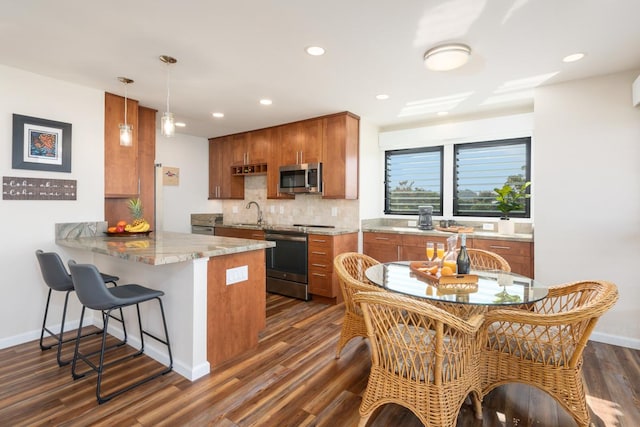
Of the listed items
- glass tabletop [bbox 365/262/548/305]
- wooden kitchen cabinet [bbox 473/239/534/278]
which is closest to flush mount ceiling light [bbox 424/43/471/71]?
glass tabletop [bbox 365/262/548/305]

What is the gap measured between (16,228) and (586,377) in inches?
180

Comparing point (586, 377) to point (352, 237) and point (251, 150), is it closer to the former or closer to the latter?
point (352, 237)

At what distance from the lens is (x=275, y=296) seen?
436 centimetres

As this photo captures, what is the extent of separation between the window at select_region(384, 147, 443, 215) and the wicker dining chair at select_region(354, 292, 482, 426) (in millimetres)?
3122

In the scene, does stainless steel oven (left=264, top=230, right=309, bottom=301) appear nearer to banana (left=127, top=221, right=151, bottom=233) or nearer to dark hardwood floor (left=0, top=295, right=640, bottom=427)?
dark hardwood floor (left=0, top=295, right=640, bottom=427)

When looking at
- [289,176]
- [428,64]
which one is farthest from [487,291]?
[289,176]

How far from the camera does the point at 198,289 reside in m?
2.27

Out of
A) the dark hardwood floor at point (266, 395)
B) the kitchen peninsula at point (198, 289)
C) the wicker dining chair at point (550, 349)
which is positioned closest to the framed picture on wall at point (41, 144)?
the kitchen peninsula at point (198, 289)

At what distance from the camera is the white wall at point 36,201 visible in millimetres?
2707

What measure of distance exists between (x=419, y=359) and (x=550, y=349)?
795mm

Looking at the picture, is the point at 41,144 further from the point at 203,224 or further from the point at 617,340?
→ the point at 617,340

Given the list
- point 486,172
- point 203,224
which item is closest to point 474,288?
point 486,172

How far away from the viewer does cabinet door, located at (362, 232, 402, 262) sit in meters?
4.05

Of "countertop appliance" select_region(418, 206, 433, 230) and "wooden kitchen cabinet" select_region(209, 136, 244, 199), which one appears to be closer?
"countertop appliance" select_region(418, 206, 433, 230)
